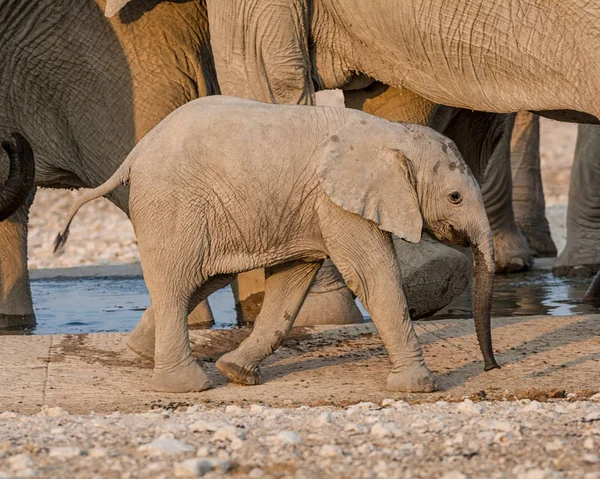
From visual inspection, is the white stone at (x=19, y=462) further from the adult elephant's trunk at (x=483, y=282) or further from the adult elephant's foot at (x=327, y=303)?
the adult elephant's foot at (x=327, y=303)

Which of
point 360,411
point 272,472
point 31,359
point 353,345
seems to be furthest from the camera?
point 353,345

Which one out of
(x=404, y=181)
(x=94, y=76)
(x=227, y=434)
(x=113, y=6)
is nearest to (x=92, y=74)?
(x=94, y=76)

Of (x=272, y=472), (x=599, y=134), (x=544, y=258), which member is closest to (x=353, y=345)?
(x=272, y=472)

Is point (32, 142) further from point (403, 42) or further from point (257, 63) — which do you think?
point (403, 42)

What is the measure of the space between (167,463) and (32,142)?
3524 mm

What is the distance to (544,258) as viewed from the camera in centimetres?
1072

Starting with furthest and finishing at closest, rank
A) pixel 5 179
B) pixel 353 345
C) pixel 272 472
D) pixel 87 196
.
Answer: pixel 5 179, pixel 353 345, pixel 87 196, pixel 272 472

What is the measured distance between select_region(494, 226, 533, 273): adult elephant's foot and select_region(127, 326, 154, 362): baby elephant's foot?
440 cm

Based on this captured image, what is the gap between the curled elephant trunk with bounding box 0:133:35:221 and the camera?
6387mm

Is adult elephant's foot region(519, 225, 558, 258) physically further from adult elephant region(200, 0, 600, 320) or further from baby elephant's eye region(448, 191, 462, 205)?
baby elephant's eye region(448, 191, 462, 205)

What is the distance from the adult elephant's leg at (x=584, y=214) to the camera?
9289 mm

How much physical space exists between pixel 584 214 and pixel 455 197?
457cm

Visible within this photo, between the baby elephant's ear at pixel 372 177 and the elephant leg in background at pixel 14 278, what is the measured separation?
2.59m

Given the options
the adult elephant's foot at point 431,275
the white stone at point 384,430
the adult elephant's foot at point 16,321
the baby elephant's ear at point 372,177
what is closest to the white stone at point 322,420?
the white stone at point 384,430
